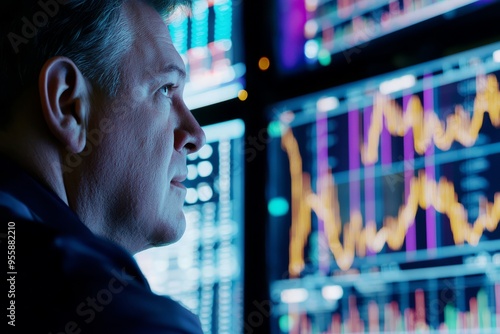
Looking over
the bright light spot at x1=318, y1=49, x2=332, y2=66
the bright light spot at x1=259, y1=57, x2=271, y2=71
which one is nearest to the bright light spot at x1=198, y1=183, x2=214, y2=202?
the bright light spot at x1=259, y1=57, x2=271, y2=71

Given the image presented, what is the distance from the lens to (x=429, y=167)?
1.46 meters

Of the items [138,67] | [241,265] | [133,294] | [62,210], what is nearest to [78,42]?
[138,67]

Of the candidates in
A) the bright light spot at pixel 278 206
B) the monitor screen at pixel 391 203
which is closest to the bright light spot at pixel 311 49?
the monitor screen at pixel 391 203

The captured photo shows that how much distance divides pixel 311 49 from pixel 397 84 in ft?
0.86

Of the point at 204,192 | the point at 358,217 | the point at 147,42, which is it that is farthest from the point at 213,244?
the point at 147,42

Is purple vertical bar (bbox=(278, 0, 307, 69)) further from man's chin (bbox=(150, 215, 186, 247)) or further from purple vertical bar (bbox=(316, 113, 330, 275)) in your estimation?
man's chin (bbox=(150, 215, 186, 247))

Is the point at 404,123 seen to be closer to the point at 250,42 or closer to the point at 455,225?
the point at 455,225

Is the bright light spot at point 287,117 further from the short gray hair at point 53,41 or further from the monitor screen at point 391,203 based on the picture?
the short gray hair at point 53,41

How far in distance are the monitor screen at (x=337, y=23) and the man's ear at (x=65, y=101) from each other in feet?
2.73

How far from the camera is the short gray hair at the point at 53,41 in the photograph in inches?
35.6

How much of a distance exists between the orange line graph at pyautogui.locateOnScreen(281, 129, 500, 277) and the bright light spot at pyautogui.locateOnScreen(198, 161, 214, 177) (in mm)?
240

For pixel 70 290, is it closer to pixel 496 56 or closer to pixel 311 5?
pixel 496 56

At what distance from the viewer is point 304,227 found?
1668mm

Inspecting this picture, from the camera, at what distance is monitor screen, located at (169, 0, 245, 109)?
1.89m
